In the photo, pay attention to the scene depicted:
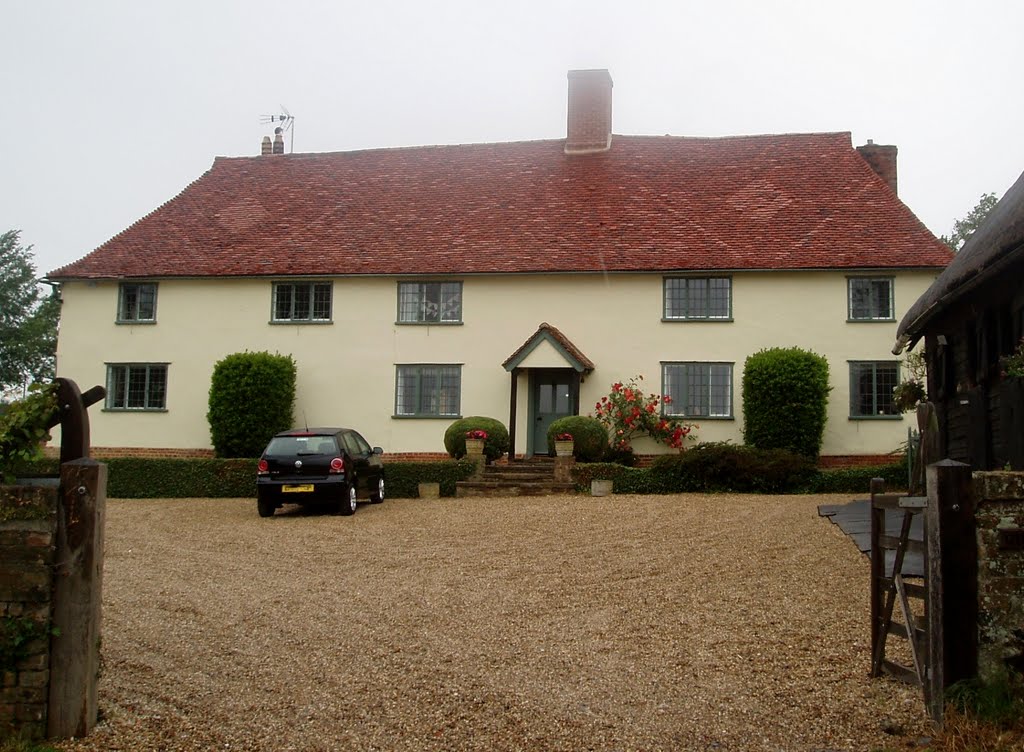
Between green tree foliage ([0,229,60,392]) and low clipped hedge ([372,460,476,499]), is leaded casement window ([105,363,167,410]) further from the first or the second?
green tree foliage ([0,229,60,392])

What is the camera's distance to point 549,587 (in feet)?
34.3

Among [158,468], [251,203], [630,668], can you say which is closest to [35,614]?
[630,668]

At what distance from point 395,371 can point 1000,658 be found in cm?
2130

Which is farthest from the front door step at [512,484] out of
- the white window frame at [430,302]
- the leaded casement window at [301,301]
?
the leaded casement window at [301,301]

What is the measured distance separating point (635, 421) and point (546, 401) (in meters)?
2.57

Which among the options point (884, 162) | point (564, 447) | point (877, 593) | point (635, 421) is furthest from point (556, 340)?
point (877, 593)

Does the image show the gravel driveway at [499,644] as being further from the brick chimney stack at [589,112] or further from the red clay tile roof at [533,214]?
the brick chimney stack at [589,112]

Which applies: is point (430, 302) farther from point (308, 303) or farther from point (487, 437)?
point (487, 437)

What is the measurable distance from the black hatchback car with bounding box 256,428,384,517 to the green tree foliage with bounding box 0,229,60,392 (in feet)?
119

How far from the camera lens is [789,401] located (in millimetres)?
23062

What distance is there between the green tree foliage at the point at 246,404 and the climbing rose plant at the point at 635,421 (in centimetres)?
819

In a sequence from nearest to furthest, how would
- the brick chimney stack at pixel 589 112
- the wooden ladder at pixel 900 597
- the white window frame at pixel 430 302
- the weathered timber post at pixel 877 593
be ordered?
1. the wooden ladder at pixel 900 597
2. the weathered timber post at pixel 877 593
3. the white window frame at pixel 430 302
4. the brick chimney stack at pixel 589 112

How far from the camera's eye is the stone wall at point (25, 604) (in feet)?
18.6

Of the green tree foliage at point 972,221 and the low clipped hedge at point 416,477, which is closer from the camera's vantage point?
the low clipped hedge at point 416,477
